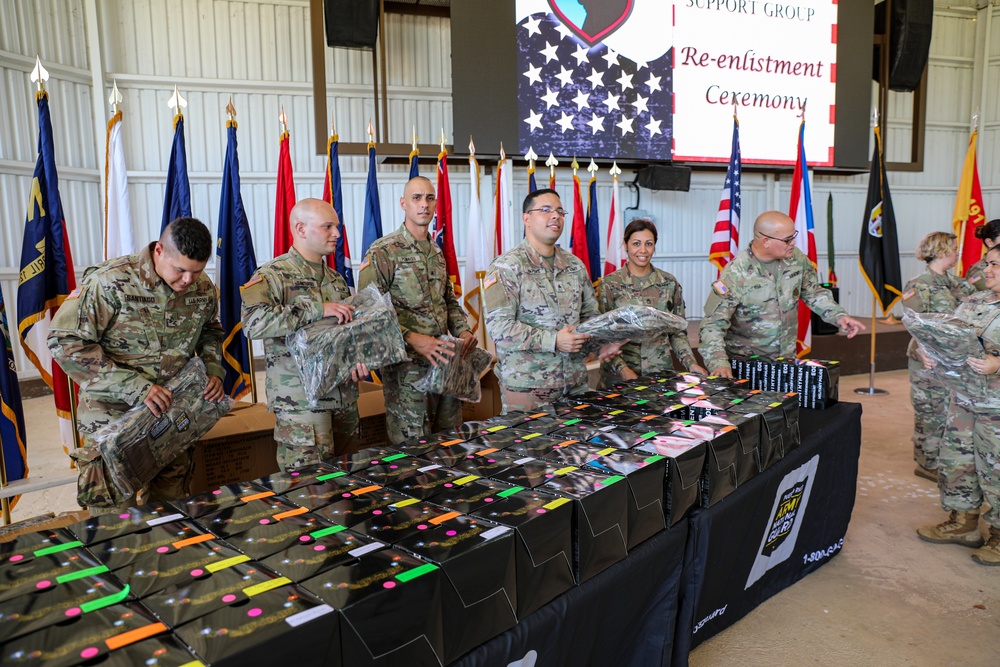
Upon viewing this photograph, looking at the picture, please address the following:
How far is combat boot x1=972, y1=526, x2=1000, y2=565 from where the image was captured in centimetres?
257

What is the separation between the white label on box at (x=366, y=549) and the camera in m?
1.00

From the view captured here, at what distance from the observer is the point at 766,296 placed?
2.96 meters

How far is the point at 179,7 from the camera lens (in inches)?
266

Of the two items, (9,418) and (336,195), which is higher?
(336,195)

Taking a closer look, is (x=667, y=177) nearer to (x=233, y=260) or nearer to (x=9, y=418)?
(x=233, y=260)

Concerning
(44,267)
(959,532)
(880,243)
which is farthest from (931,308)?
(44,267)

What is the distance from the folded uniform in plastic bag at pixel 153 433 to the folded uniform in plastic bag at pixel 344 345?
30cm

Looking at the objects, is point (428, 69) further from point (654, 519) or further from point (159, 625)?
point (159, 625)

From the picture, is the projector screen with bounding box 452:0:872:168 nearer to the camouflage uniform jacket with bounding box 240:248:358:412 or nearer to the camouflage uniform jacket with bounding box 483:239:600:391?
the camouflage uniform jacket with bounding box 483:239:600:391

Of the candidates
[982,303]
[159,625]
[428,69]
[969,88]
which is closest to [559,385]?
[982,303]

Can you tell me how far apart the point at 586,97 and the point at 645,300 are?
3538mm

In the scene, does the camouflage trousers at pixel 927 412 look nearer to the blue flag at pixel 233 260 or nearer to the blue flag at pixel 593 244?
the blue flag at pixel 593 244

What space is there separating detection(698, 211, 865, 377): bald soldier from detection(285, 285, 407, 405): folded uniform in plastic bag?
1497mm

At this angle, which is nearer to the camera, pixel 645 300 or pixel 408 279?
pixel 408 279
